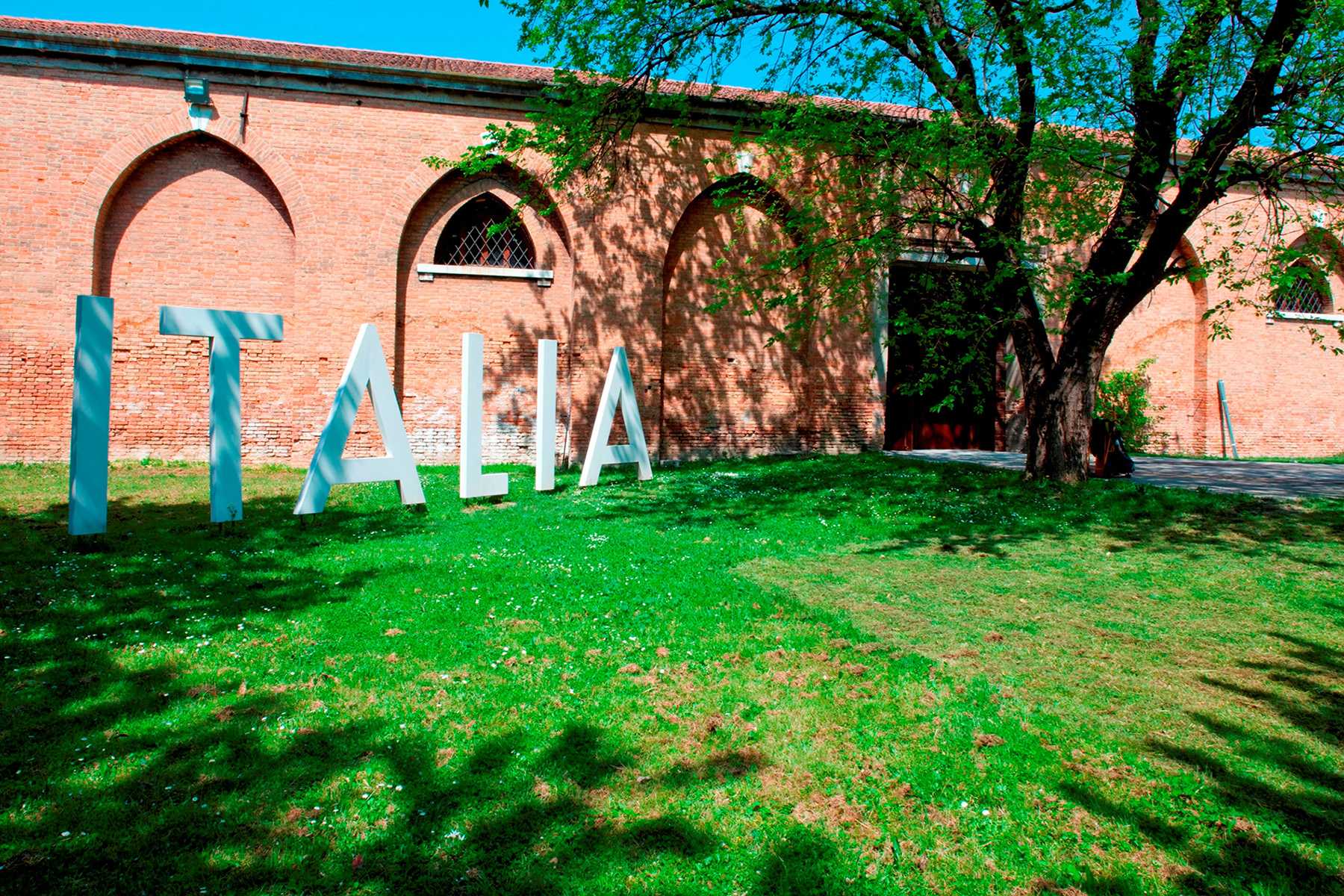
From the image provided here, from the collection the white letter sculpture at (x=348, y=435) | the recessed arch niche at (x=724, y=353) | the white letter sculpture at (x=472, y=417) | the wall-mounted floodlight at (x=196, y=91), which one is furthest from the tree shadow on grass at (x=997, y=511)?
the wall-mounted floodlight at (x=196, y=91)

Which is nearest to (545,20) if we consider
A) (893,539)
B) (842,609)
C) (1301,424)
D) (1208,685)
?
(893,539)

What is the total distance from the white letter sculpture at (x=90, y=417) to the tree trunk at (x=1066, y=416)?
10207 millimetres

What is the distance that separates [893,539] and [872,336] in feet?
29.5

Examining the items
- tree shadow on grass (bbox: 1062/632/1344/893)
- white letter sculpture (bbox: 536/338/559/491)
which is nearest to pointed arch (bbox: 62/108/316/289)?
white letter sculpture (bbox: 536/338/559/491)

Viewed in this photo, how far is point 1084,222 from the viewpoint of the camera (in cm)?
862

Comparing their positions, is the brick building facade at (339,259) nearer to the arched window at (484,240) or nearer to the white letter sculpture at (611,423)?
the arched window at (484,240)

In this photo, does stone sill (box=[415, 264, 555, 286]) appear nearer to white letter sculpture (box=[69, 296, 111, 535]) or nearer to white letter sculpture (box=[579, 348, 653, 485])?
white letter sculpture (box=[579, 348, 653, 485])

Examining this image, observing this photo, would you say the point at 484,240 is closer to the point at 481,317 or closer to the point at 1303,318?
the point at 481,317

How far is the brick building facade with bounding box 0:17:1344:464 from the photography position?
508 inches

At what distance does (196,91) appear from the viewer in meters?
13.0

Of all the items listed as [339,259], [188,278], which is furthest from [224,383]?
[188,278]

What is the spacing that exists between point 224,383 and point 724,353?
409 inches

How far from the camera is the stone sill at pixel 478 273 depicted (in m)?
14.3

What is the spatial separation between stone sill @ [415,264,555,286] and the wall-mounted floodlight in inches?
175
